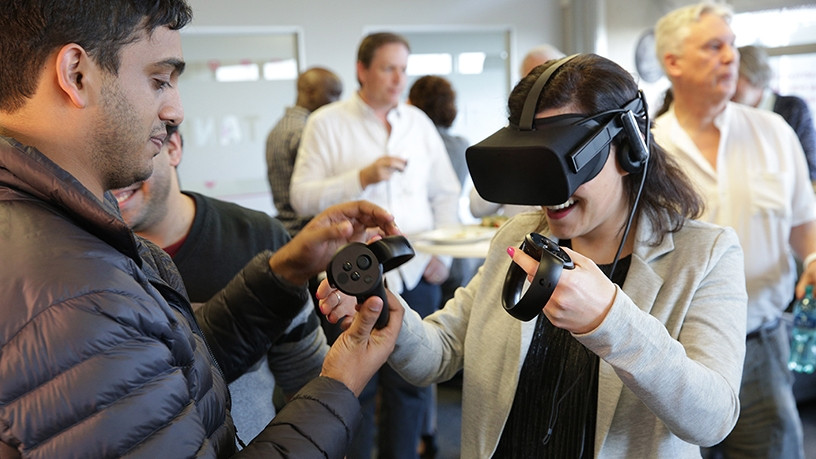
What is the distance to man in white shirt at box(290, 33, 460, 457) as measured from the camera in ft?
10.4

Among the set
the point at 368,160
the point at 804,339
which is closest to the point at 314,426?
the point at 804,339

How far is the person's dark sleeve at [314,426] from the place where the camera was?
0.98 metres

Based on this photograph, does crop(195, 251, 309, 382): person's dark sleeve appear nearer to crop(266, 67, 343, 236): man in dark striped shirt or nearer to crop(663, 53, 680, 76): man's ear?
crop(663, 53, 680, 76): man's ear

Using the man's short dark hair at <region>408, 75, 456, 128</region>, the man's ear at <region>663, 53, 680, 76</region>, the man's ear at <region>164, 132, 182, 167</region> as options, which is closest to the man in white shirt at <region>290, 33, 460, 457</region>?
the man's short dark hair at <region>408, 75, 456, 128</region>

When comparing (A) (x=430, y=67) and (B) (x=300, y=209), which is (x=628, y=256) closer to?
(B) (x=300, y=209)

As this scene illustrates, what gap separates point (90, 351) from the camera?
31.4 inches

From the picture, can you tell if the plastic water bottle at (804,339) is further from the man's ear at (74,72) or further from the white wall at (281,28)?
the white wall at (281,28)

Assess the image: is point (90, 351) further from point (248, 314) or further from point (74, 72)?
point (248, 314)

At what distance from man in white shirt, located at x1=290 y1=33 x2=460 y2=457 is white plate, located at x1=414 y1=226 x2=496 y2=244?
0.34ft

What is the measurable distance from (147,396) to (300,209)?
2.49 m

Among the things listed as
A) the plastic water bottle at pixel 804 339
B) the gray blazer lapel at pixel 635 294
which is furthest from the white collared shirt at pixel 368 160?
the gray blazer lapel at pixel 635 294

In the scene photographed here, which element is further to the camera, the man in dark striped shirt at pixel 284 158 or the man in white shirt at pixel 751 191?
the man in dark striped shirt at pixel 284 158

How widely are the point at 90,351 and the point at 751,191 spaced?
6.77 ft

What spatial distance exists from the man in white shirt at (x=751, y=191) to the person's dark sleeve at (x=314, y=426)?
1.46 metres
